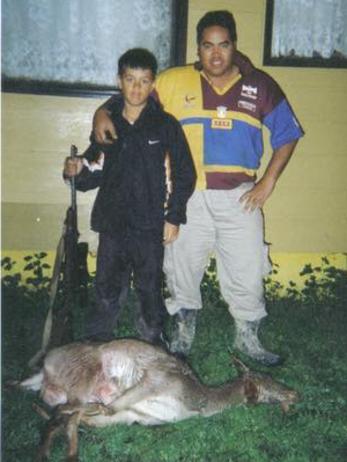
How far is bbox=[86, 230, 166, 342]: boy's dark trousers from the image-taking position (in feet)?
13.6

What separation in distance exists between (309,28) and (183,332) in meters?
3.47

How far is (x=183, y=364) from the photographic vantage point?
12.0 feet

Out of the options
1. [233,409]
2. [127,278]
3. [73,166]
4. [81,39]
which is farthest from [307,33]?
[233,409]

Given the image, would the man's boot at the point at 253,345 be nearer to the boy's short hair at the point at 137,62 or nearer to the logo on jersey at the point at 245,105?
the logo on jersey at the point at 245,105

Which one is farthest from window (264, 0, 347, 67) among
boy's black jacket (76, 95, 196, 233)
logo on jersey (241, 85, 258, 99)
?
boy's black jacket (76, 95, 196, 233)

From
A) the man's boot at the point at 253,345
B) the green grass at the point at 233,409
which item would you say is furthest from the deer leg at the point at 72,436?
the man's boot at the point at 253,345

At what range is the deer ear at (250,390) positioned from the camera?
12.5 feet

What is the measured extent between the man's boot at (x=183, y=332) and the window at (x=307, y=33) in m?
2.88

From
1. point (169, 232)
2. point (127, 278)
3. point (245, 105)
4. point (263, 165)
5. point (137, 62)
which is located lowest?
A: point (127, 278)

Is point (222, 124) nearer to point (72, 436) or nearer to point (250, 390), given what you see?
point (250, 390)

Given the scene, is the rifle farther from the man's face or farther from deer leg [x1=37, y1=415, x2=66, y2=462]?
the man's face

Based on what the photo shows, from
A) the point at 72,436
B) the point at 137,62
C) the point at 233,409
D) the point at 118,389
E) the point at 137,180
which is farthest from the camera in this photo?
the point at 137,180

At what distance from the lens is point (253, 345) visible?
481cm

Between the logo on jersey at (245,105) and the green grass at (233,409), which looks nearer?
the green grass at (233,409)
